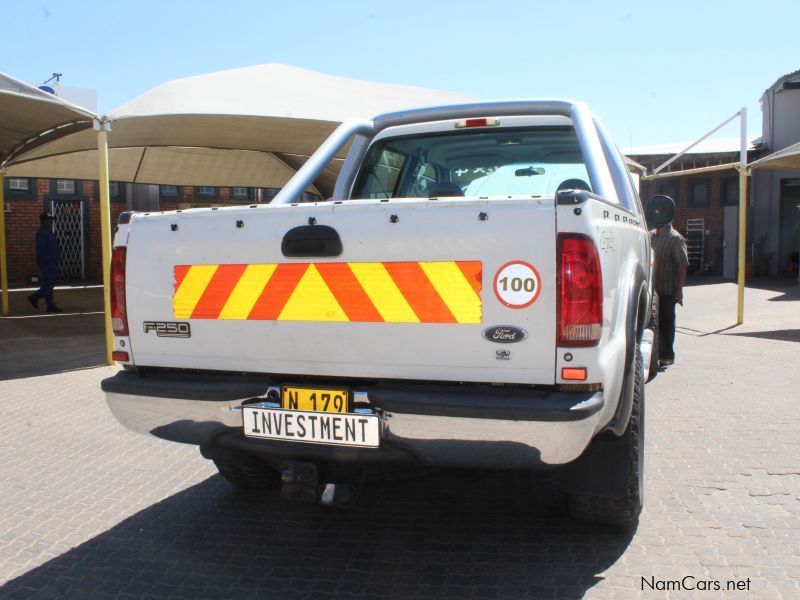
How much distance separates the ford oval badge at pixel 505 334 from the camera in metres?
2.61

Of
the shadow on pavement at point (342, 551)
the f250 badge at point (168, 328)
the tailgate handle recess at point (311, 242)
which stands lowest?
A: the shadow on pavement at point (342, 551)

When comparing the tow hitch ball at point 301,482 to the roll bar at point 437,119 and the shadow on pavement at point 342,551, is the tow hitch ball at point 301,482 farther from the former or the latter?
the roll bar at point 437,119

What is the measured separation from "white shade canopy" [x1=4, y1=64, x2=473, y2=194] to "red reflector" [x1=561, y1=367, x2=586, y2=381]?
627 centimetres

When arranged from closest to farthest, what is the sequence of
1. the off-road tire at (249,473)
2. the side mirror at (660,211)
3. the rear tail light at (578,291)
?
1. the rear tail light at (578,291)
2. the off-road tire at (249,473)
3. the side mirror at (660,211)

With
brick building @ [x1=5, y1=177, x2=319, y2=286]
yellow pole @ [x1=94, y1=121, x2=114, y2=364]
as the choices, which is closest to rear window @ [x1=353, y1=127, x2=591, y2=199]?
yellow pole @ [x1=94, y1=121, x2=114, y2=364]

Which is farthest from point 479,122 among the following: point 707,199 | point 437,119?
point 707,199

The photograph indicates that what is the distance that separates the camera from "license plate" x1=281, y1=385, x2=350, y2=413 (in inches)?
111

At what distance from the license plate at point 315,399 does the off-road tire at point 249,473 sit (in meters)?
1.02

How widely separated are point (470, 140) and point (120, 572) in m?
2.99

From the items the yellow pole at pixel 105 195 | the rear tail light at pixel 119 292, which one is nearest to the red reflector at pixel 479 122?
the rear tail light at pixel 119 292

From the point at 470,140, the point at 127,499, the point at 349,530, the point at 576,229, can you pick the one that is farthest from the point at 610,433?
the point at 127,499

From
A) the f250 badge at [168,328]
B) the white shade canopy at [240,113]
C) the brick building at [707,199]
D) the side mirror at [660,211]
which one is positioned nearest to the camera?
the f250 badge at [168,328]

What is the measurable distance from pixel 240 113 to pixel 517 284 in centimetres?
813

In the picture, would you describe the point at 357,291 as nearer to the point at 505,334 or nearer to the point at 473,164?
the point at 505,334
